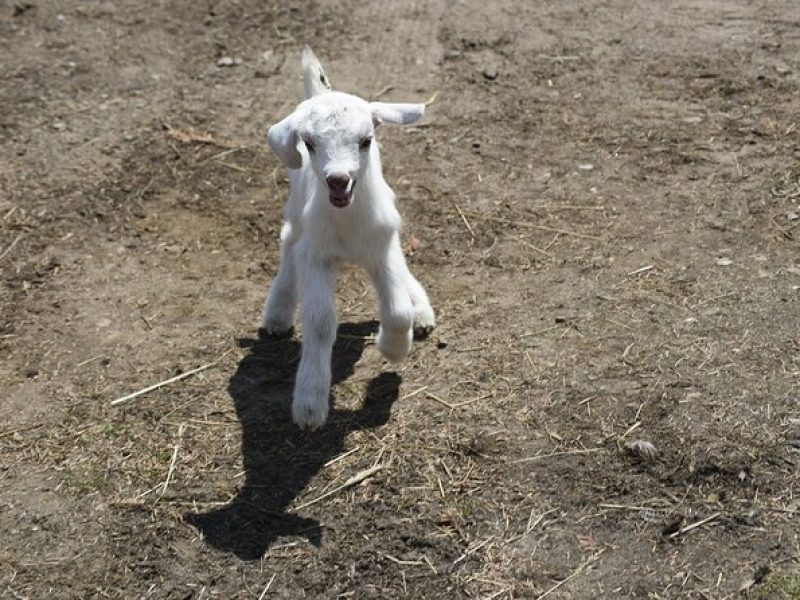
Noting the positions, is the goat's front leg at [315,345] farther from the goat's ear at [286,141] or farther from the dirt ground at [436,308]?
the goat's ear at [286,141]

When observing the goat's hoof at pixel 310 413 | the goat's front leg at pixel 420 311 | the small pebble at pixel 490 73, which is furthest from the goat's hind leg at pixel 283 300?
the small pebble at pixel 490 73

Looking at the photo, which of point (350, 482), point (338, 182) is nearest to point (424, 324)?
point (350, 482)

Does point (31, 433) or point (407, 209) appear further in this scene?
point (407, 209)

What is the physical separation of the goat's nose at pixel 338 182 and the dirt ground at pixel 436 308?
4.66ft

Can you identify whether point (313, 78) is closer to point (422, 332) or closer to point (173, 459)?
point (422, 332)

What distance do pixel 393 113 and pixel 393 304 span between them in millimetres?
983

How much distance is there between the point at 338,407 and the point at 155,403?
3.47ft

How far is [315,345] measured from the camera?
597 centimetres

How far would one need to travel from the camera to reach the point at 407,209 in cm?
812

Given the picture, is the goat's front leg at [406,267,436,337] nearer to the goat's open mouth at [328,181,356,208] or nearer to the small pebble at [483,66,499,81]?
the goat's open mouth at [328,181,356,208]

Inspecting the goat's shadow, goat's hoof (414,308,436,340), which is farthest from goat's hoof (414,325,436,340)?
the goat's shadow

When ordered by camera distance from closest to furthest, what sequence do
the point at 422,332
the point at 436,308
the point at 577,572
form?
the point at 577,572, the point at 422,332, the point at 436,308

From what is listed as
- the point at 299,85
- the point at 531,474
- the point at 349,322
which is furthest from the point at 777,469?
the point at 299,85

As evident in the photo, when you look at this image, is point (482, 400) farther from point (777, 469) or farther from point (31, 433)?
point (31, 433)
